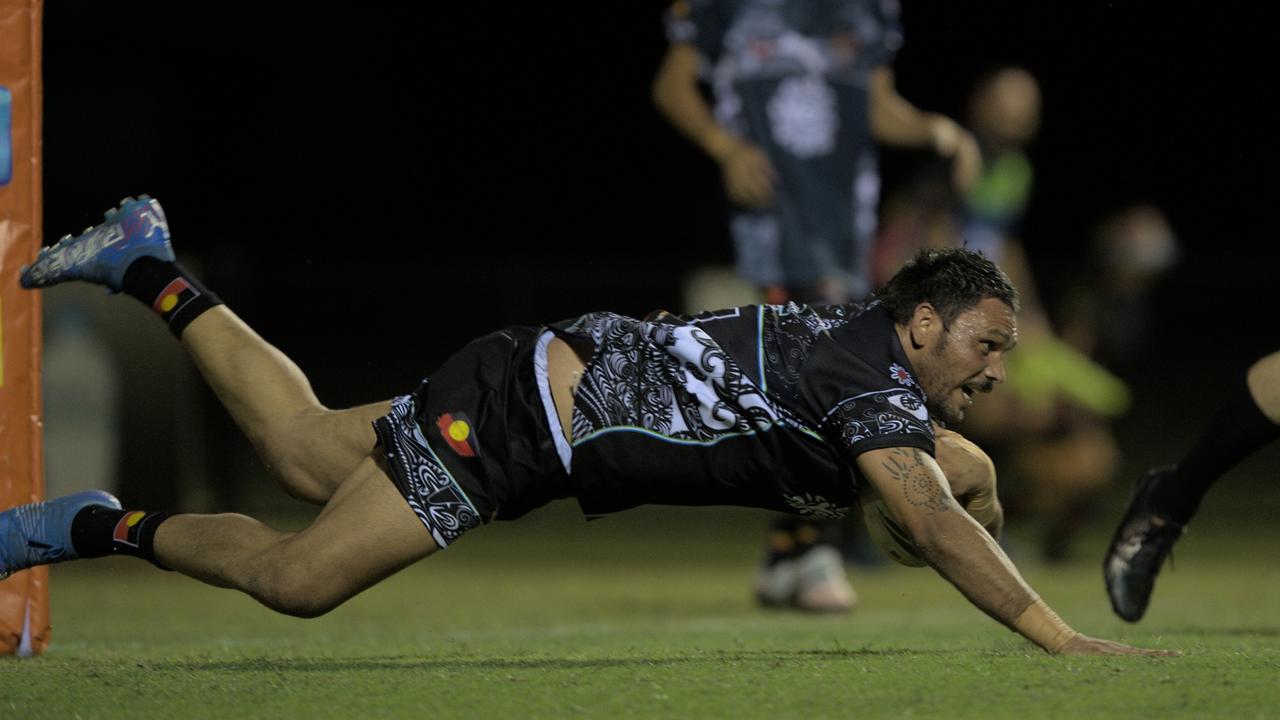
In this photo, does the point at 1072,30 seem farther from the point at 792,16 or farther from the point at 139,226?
the point at 139,226

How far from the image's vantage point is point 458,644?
17.1 ft

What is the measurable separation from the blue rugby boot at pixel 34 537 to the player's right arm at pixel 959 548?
2148 millimetres

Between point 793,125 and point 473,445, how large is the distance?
330cm

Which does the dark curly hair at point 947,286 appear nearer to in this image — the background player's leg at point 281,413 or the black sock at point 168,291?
the background player's leg at point 281,413

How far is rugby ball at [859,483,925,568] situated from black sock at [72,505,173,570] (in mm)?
1862

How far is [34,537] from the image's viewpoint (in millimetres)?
4438

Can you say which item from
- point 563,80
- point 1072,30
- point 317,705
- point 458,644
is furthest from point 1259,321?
point 317,705

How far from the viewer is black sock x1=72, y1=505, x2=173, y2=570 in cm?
442

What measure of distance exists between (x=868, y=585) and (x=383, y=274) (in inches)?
208

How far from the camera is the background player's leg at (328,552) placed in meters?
4.21

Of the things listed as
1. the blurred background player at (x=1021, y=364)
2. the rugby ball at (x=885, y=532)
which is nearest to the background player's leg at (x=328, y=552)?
the rugby ball at (x=885, y=532)

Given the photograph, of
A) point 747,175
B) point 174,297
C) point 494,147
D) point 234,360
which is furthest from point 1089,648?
point 494,147

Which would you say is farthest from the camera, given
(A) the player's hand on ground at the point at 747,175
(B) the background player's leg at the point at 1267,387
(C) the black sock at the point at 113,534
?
(A) the player's hand on ground at the point at 747,175

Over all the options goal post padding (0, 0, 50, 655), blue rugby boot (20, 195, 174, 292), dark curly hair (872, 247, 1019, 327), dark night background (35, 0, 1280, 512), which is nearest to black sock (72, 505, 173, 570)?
goal post padding (0, 0, 50, 655)
